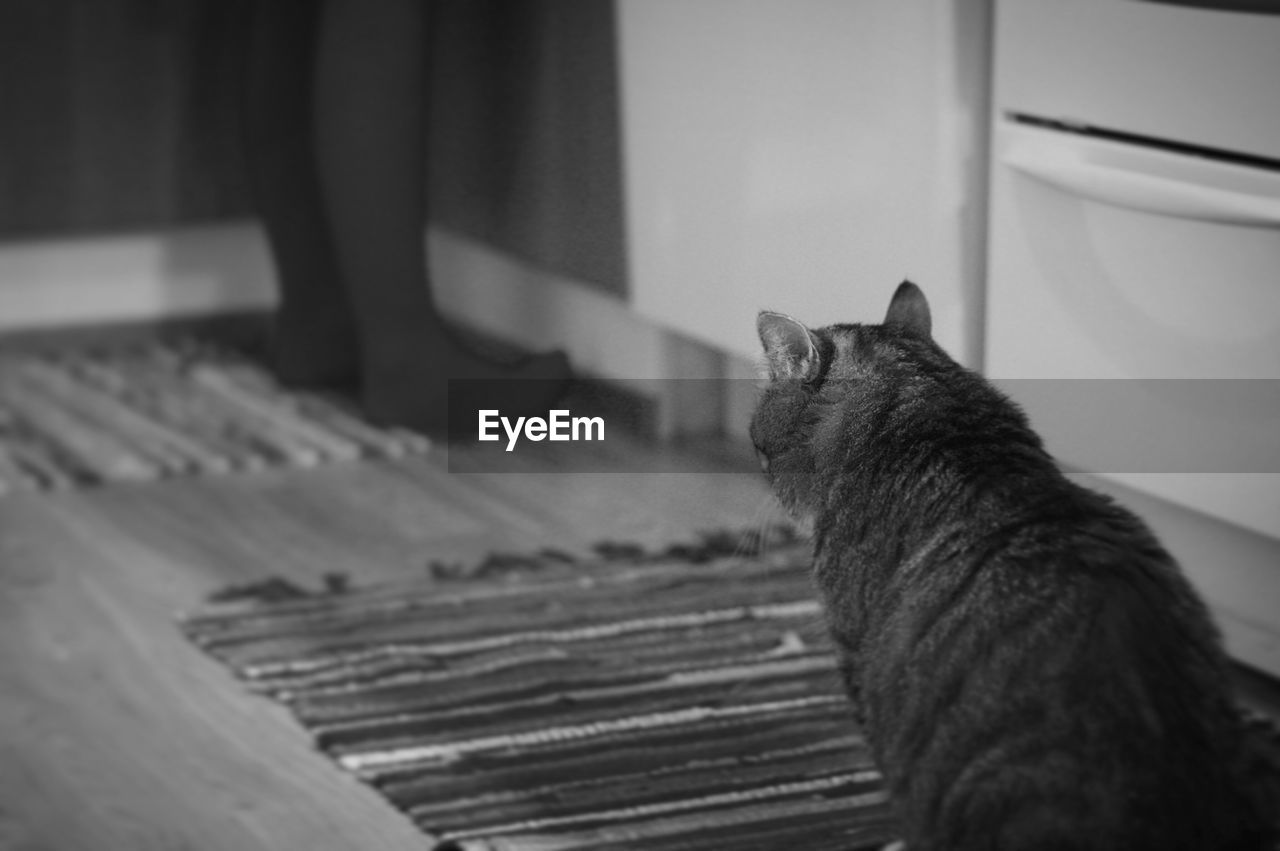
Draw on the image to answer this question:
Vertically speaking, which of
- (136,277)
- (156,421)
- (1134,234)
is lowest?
(156,421)

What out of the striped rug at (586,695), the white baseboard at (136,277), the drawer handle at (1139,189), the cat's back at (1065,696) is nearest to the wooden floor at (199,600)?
the striped rug at (586,695)

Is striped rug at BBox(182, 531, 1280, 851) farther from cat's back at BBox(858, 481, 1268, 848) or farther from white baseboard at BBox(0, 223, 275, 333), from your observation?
white baseboard at BBox(0, 223, 275, 333)

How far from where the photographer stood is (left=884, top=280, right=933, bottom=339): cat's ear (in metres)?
1.24

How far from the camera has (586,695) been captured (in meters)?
1.61

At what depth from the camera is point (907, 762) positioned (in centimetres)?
106

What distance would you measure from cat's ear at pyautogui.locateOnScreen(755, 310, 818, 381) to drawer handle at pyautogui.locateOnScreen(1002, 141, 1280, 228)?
294mm

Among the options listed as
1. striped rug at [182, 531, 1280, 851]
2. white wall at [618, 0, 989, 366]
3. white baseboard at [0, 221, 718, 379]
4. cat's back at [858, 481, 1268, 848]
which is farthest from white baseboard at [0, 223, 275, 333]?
cat's back at [858, 481, 1268, 848]

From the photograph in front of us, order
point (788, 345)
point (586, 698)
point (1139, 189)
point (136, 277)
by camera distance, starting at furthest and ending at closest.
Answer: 1. point (136, 277)
2. point (586, 698)
3. point (1139, 189)
4. point (788, 345)

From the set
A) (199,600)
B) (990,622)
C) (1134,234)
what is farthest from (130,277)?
(990,622)

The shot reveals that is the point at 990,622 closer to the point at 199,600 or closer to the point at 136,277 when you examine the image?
the point at 199,600

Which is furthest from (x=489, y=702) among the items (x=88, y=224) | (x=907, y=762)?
(x=88, y=224)

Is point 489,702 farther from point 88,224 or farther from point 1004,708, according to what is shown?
point 88,224

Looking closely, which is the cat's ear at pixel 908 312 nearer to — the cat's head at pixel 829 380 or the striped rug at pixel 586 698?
the cat's head at pixel 829 380

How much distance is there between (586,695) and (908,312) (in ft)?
1.69
